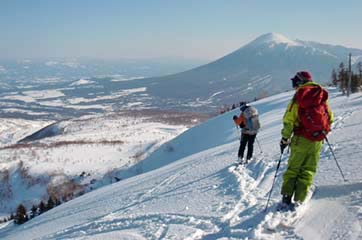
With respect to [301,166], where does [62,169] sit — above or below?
below

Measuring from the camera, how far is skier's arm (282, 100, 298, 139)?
652 cm

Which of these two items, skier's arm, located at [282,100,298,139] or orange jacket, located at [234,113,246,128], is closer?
skier's arm, located at [282,100,298,139]

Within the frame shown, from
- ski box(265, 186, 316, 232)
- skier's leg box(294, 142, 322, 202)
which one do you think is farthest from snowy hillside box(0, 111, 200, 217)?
skier's leg box(294, 142, 322, 202)

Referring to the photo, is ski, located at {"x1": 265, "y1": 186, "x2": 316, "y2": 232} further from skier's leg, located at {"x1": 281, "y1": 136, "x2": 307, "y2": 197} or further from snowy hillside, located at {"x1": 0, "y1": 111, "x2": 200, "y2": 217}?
snowy hillside, located at {"x1": 0, "y1": 111, "x2": 200, "y2": 217}

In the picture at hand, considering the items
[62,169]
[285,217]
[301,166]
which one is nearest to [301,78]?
[301,166]

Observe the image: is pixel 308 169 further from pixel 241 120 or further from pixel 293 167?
pixel 241 120

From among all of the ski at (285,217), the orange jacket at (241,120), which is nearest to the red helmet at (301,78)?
the ski at (285,217)

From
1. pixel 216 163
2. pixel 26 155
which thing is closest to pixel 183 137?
pixel 26 155

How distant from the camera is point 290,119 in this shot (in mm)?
6555

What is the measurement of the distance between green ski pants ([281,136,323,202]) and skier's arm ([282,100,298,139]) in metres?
0.15

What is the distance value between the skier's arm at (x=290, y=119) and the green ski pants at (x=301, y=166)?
0.15m

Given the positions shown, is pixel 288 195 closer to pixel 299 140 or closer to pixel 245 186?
pixel 299 140

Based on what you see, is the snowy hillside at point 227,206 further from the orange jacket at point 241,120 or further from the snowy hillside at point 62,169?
the snowy hillside at point 62,169

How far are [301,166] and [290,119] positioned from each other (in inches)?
30.8
